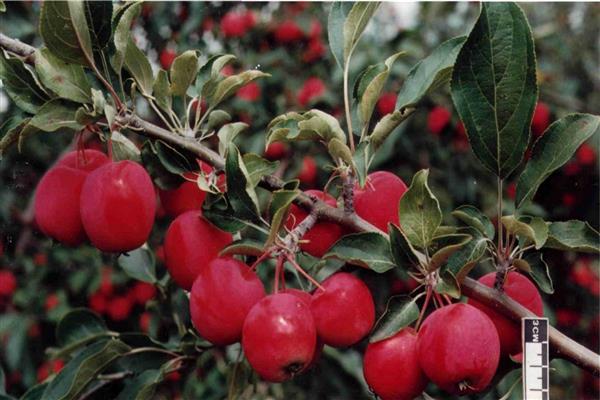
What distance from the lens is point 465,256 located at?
764 mm

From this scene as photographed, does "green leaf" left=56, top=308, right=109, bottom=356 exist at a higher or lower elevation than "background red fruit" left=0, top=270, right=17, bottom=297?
higher

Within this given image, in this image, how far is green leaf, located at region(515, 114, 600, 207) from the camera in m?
0.79

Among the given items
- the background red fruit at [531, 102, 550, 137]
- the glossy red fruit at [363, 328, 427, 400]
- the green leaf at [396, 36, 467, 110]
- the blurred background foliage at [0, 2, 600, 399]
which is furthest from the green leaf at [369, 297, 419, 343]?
the background red fruit at [531, 102, 550, 137]

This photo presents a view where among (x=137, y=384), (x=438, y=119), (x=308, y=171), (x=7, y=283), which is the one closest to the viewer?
(x=137, y=384)

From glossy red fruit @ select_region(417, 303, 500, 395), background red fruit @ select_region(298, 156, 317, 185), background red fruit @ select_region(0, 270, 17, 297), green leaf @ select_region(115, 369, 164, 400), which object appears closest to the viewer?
glossy red fruit @ select_region(417, 303, 500, 395)

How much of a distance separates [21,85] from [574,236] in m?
0.61

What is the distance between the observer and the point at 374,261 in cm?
77

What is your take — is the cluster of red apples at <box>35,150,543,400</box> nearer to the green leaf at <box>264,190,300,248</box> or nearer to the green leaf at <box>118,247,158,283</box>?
the green leaf at <box>264,190,300,248</box>

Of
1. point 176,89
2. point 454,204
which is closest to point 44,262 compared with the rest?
point 454,204

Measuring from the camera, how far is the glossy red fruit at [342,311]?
752 millimetres

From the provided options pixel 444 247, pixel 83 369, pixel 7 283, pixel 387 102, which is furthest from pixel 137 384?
pixel 7 283

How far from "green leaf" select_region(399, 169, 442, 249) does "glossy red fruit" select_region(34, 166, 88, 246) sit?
368mm

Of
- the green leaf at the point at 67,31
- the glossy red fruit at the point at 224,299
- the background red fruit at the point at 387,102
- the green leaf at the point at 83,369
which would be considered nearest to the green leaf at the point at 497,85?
the glossy red fruit at the point at 224,299

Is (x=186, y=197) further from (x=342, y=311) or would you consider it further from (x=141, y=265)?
(x=141, y=265)
